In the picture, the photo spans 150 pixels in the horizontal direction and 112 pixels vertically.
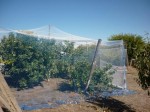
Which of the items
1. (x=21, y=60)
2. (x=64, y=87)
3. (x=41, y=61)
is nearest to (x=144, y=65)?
(x=64, y=87)

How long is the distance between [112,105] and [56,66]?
3.38 m

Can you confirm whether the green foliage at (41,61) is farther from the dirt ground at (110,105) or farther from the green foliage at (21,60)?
the dirt ground at (110,105)

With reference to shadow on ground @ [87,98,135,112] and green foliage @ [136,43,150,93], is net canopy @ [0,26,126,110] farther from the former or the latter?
green foliage @ [136,43,150,93]

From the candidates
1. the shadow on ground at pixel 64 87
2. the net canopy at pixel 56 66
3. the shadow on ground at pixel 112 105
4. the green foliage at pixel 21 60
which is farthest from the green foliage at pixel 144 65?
the green foliage at pixel 21 60

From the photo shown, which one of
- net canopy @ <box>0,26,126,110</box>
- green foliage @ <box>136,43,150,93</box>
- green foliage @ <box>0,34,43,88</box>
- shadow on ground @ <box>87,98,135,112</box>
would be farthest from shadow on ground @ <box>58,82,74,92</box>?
green foliage @ <box>136,43,150,93</box>

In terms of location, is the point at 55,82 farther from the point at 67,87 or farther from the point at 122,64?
the point at 122,64

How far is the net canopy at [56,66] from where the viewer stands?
8.30 m

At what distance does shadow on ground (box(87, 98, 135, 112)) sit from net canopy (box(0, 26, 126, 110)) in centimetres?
81

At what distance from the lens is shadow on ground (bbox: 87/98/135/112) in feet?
23.4

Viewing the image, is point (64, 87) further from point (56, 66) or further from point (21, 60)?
point (21, 60)

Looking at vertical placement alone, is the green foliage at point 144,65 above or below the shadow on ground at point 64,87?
above

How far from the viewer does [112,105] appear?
7.52m

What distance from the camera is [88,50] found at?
32.1 ft

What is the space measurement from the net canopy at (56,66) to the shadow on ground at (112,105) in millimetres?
813
